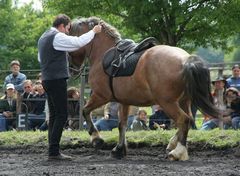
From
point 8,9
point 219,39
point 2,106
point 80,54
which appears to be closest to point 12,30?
point 8,9

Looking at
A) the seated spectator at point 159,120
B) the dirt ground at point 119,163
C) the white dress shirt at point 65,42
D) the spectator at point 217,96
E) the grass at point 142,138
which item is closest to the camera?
the dirt ground at point 119,163

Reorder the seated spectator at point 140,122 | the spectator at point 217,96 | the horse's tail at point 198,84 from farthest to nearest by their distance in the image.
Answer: the seated spectator at point 140,122, the spectator at point 217,96, the horse's tail at point 198,84

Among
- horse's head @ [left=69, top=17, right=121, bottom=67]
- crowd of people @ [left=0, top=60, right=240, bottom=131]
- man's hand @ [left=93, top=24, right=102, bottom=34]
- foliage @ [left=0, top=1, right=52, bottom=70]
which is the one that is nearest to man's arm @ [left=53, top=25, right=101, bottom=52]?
man's hand @ [left=93, top=24, right=102, bottom=34]

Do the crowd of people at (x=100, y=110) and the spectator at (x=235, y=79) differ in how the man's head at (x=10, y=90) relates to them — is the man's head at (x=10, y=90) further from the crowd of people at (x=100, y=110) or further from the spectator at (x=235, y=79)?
the spectator at (x=235, y=79)

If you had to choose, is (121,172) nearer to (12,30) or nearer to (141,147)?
(141,147)

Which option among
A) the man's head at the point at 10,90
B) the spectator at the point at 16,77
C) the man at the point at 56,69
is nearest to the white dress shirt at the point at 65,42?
the man at the point at 56,69

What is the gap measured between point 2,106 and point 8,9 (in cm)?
2715

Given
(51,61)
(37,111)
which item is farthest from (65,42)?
(37,111)

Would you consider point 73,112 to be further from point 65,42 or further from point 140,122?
point 65,42

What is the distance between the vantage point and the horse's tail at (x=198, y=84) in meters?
7.72

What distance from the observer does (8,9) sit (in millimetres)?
39750

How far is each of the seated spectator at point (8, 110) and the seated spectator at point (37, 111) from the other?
49cm

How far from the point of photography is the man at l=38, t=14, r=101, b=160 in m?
8.27

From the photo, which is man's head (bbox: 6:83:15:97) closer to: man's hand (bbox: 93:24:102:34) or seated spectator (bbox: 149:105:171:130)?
seated spectator (bbox: 149:105:171:130)
